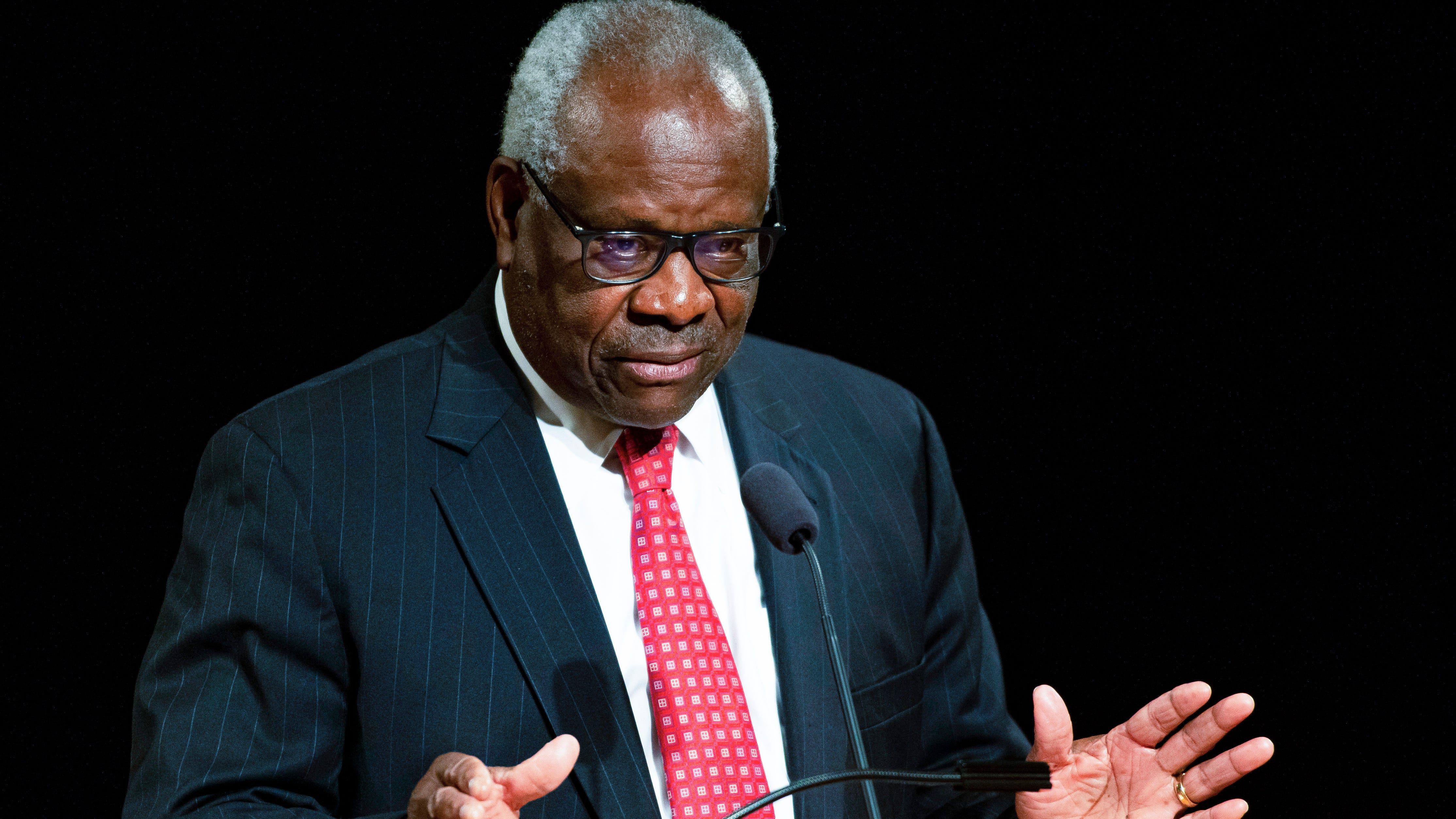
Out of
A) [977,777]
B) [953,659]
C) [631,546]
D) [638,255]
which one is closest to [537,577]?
[631,546]

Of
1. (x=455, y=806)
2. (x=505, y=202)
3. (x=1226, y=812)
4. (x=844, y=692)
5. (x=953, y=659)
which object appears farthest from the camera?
(x=953, y=659)

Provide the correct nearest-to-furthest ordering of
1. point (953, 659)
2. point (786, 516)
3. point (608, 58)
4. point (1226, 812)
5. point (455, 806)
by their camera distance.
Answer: point (455, 806) < point (786, 516) < point (1226, 812) < point (608, 58) < point (953, 659)

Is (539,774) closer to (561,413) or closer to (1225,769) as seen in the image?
(561,413)

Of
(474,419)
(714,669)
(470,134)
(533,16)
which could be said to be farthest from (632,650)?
(533,16)

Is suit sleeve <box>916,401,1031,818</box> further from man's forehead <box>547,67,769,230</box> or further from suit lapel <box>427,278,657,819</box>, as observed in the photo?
man's forehead <box>547,67,769,230</box>

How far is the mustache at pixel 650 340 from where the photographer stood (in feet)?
6.26

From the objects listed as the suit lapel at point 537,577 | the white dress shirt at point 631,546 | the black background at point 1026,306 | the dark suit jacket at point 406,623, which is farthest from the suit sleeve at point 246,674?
the black background at point 1026,306

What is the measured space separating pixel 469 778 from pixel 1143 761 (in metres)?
0.96

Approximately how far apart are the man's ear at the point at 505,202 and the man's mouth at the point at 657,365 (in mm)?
258

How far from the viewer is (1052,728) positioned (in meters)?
1.81

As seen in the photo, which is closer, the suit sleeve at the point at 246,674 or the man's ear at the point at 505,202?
the suit sleeve at the point at 246,674

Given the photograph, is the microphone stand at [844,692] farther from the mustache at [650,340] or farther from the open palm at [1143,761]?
the mustache at [650,340]

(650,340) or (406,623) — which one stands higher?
(650,340)

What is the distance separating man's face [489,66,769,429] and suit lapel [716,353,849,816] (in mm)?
253
